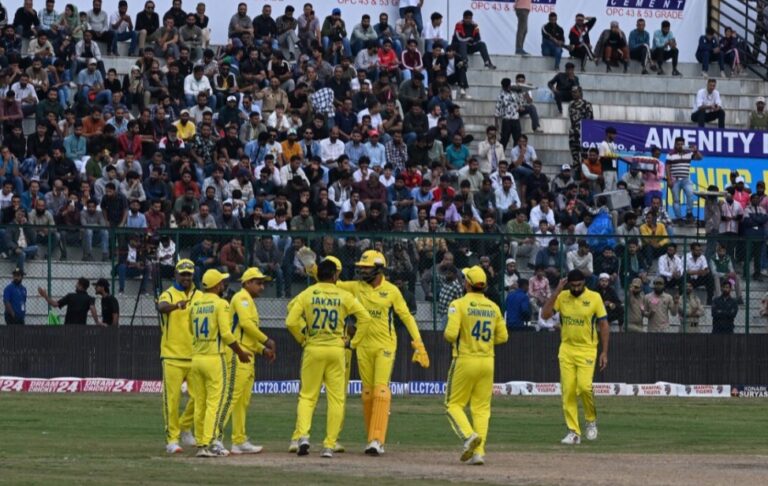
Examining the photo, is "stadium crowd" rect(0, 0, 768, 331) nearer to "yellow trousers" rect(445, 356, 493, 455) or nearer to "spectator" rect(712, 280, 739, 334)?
"spectator" rect(712, 280, 739, 334)

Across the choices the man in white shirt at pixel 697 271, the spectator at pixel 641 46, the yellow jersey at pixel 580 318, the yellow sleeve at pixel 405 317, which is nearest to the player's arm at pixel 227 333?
the yellow sleeve at pixel 405 317

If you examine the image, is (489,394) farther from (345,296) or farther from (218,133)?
(218,133)

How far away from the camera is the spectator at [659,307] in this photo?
3397 cm

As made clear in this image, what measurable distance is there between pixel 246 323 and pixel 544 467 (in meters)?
3.67

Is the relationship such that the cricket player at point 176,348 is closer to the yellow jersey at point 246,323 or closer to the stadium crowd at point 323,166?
the yellow jersey at point 246,323

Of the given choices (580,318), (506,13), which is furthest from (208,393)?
(506,13)

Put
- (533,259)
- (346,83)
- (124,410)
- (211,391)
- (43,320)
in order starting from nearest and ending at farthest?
(211,391) → (124,410) → (43,320) → (533,259) → (346,83)

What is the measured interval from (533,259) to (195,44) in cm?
1058

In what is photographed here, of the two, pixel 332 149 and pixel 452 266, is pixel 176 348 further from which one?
pixel 332 149

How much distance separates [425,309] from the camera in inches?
1286

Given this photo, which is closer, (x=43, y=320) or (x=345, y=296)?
(x=345, y=296)

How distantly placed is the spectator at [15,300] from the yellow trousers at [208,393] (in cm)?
1288

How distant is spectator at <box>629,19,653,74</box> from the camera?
1813 inches

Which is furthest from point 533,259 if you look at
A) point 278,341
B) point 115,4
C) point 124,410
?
point 115,4
